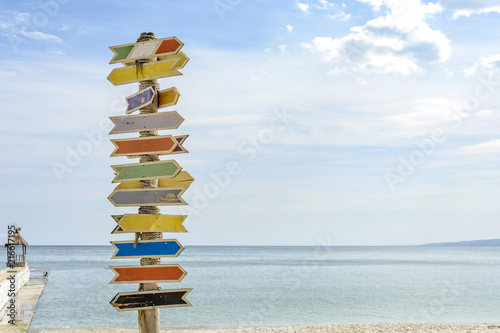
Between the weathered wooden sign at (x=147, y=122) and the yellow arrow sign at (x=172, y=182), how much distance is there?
2.39 ft

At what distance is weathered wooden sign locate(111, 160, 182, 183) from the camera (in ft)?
24.0

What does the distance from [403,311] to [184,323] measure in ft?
39.0

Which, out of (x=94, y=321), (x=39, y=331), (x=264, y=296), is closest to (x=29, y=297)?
(x=94, y=321)

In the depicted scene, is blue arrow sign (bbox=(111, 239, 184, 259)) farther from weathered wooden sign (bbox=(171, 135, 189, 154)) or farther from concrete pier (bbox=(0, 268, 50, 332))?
concrete pier (bbox=(0, 268, 50, 332))

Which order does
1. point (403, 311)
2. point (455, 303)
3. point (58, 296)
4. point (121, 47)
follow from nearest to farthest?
point (121, 47) → point (403, 311) → point (455, 303) → point (58, 296)

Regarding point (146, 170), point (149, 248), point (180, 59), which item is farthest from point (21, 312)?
point (180, 59)

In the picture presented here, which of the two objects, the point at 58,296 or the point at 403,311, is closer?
the point at 403,311

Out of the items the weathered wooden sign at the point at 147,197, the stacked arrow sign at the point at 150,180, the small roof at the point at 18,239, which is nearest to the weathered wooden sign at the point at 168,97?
the stacked arrow sign at the point at 150,180

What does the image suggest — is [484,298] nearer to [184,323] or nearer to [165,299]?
[184,323]

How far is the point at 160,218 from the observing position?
736 centimetres

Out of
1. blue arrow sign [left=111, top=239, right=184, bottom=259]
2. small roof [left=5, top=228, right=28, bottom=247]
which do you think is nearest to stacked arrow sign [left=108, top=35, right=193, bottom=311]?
blue arrow sign [left=111, top=239, right=184, bottom=259]

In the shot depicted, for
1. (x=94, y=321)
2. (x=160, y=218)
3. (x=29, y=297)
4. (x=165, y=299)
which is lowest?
(x=165, y=299)

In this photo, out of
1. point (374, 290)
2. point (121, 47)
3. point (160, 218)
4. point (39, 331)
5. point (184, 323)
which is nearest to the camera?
point (160, 218)

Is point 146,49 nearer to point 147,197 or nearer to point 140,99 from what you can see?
point 140,99
